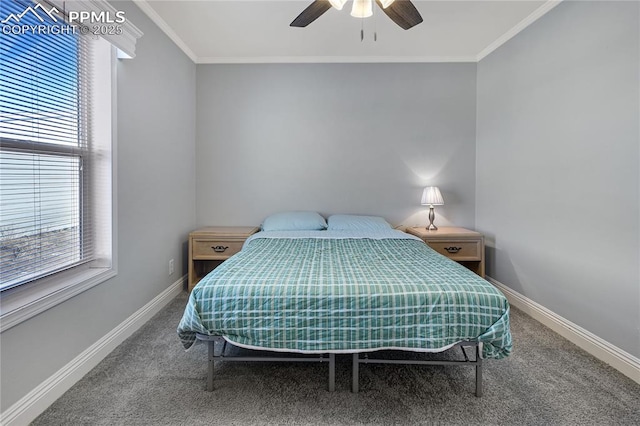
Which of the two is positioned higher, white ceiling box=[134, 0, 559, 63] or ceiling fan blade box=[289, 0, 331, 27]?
white ceiling box=[134, 0, 559, 63]

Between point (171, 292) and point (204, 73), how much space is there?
240cm

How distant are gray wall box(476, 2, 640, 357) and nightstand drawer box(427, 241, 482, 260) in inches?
10.2

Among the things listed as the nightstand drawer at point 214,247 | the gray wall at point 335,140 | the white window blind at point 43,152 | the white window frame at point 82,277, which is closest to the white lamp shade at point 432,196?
the gray wall at point 335,140

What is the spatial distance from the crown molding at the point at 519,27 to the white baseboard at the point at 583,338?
2368 mm

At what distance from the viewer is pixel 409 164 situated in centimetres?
333

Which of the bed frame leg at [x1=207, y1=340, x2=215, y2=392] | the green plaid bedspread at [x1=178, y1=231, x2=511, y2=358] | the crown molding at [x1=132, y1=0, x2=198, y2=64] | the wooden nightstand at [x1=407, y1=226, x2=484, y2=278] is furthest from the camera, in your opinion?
the wooden nightstand at [x1=407, y1=226, x2=484, y2=278]

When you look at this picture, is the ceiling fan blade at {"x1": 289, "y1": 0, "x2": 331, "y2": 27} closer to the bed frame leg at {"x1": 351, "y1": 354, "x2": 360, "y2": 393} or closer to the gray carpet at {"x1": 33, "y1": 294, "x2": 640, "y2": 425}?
the bed frame leg at {"x1": 351, "y1": 354, "x2": 360, "y2": 393}

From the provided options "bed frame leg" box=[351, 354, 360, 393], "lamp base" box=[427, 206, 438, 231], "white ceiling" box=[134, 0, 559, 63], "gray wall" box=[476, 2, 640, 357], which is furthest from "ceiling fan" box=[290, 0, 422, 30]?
"bed frame leg" box=[351, 354, 360, 393]

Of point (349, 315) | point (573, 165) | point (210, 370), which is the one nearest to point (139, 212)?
point (210, 370)

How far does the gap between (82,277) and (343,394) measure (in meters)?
1.65

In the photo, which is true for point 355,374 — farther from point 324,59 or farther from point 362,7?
point 324,59

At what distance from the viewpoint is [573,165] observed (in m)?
2.08

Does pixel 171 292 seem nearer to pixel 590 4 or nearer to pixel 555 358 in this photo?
pixel 555 358

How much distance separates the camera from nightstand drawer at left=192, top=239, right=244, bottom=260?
293 cm
